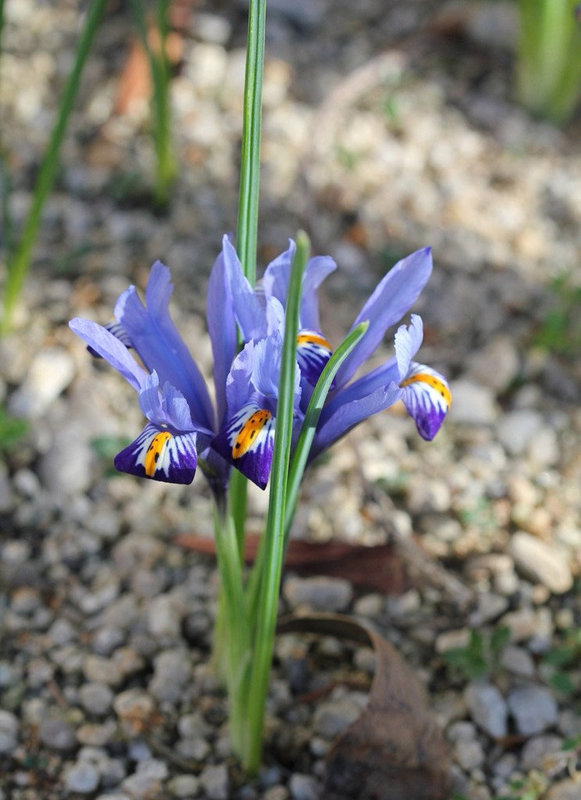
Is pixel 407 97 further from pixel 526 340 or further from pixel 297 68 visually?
pixel 526 340

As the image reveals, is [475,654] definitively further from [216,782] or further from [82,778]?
[82,778]

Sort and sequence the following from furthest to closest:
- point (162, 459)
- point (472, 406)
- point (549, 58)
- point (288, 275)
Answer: point (549, 58)
point (472, 406)
point (288, 275)
point (162, 459)

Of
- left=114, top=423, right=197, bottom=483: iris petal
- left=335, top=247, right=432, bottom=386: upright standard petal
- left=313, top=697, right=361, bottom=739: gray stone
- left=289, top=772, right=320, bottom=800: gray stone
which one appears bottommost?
left=289, top=772, right=320, bottom=800: gray stone

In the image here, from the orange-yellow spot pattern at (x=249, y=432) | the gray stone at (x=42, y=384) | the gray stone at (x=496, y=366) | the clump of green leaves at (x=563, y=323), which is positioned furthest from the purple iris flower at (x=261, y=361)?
the clump of green leaves at (x=563, y=323)

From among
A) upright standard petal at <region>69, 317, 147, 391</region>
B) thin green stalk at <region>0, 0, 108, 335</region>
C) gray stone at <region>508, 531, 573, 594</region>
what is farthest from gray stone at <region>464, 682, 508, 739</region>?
thin green stalk at <region>0, 0, 108, 335</region>

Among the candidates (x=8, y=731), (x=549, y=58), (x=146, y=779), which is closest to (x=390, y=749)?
(x=146, y=779)

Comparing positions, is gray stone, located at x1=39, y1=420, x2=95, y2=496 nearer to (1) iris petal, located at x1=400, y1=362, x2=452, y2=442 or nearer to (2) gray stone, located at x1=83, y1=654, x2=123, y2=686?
(2) gray stone, located at x1=83, y1=654, x2=123, y2=686
